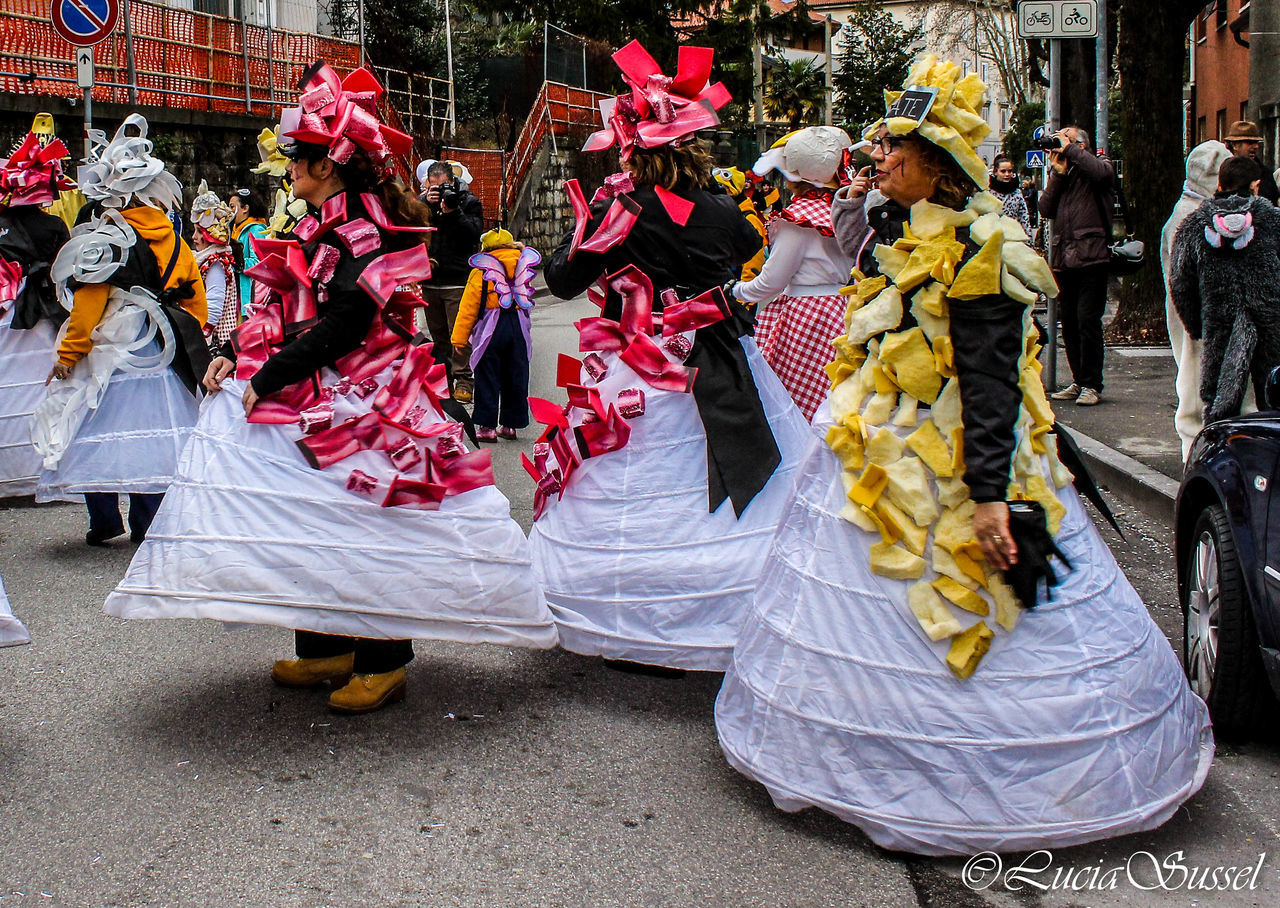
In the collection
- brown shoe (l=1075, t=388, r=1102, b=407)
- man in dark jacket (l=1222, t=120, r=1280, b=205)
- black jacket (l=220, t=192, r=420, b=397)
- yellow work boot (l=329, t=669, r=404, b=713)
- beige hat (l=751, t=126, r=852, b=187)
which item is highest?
man in dark jacket (l=1222, t=120, r=1280, b=205)

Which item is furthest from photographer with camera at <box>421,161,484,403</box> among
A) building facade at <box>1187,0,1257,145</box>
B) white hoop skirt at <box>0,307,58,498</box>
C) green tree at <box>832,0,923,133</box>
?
green tree at <box>832,0,923,133</box>

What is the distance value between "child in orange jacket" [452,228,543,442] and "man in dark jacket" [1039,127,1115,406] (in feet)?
13.0

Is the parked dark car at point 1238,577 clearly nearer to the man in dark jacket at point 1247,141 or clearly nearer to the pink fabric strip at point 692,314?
the pink fabric strip at point 692,314

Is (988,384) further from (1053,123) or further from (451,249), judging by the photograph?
(1053,123)

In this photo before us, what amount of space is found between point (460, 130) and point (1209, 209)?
86.8 feet

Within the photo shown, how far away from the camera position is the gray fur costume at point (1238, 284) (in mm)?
6668

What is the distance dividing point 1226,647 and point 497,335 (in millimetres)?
6746

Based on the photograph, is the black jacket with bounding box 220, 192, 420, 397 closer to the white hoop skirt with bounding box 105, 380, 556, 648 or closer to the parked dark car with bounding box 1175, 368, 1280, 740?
the white hoop skirt with bounding box 105, 380, 556, 648

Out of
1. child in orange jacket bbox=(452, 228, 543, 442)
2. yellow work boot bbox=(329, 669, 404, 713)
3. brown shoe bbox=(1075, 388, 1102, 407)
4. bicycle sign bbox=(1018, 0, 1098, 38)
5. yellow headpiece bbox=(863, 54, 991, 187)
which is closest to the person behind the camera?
yellow headpiece bbox=(863, 54, 991, 187)

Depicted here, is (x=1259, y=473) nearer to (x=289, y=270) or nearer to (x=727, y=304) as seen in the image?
(x=727, y=304)

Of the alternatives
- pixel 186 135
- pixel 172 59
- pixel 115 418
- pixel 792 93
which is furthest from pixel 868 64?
pixel 115 418

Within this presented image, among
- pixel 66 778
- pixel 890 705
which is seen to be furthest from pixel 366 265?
pixel 890 705

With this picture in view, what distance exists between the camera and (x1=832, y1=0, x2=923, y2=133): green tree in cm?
5150

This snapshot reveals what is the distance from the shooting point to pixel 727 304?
15.7ft
